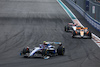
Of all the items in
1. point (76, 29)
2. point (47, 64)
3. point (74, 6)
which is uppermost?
point (74, 6)

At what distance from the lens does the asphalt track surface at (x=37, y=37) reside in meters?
16.7

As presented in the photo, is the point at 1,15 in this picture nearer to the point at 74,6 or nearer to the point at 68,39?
the point at 74,6

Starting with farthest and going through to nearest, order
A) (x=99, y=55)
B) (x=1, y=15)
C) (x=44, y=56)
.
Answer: (x=1, y=15) < (x=99, y=55) < (x=44, y=56)

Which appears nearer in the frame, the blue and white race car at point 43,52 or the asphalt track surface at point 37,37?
the asphalt track surface at point 37,37

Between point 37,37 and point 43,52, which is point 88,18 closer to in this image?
point 37,37

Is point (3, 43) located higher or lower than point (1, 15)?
lower

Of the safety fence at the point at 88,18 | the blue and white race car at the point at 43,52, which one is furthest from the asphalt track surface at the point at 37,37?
the safety fence at the point at 88,18

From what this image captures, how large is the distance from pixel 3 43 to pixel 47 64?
26.9 ft

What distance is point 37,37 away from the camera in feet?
84.7

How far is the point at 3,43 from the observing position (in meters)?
23.2

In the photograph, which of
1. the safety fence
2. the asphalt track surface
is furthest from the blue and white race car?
the safety fence

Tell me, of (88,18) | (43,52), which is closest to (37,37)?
(43,52)

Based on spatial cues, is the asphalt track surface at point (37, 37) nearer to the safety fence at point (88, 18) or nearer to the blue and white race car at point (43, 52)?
the blue and white race car at point (43, 52)

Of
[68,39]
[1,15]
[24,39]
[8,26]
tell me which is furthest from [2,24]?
[68,39]
